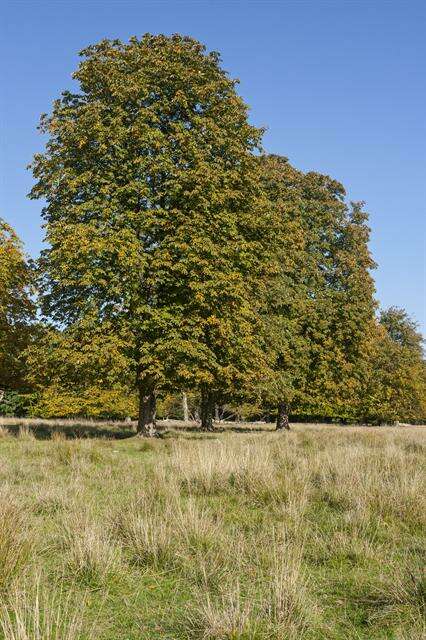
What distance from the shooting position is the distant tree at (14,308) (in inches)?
887

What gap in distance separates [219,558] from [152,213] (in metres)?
14.2

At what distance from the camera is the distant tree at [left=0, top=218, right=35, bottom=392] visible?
22.5 meters

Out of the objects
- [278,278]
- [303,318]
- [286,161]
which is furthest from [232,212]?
[286,161]

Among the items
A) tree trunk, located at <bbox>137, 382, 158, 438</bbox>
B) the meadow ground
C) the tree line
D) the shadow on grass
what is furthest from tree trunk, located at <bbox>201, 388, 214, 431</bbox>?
the meadow ground

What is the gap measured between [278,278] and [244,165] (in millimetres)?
7397

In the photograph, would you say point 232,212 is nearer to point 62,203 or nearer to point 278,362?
point 62,203

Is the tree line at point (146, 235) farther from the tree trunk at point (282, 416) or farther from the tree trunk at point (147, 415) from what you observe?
the tree trunk at point (282, 416)

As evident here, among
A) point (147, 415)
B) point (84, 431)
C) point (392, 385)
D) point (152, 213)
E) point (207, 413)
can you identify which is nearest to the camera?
point (152, 213)

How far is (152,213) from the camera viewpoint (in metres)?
17.9

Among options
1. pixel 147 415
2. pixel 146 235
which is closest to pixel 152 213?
pixel 146 235

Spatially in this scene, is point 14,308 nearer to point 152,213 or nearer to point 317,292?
point 152,213

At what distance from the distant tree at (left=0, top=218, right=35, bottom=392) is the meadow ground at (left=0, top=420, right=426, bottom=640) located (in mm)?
14539

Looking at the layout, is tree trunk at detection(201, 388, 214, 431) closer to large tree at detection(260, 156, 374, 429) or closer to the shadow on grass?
large tree at detection(260, 156, 374, 429)

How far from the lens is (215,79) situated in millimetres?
20359
